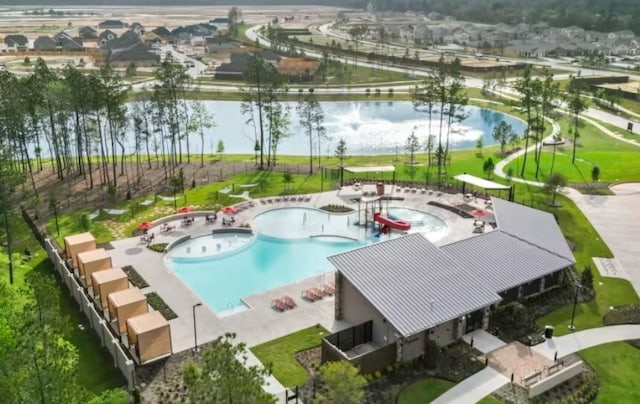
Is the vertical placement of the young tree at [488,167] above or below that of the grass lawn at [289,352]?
above

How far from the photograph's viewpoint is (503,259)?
35.3 metres

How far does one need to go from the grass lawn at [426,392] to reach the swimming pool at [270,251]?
40.0 ft

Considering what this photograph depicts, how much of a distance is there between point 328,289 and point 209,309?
7569mm

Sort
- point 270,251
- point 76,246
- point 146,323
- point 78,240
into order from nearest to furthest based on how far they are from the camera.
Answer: point 146,323 < point 76,246 < point 78,240 < point 270,251

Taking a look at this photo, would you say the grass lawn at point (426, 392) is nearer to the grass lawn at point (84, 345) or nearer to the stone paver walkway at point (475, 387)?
the stone paver walkway at point (475, 387)

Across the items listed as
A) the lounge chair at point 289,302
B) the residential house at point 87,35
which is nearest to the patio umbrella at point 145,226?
the lounge chair at point 289,302

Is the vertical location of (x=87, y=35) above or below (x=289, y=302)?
above

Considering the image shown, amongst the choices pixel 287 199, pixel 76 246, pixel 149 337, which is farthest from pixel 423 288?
pixel 287 199

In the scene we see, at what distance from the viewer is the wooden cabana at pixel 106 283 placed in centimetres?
3394

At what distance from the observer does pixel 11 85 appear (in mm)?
52219

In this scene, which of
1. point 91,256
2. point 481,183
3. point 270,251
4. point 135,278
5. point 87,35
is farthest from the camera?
Result: point 87,35

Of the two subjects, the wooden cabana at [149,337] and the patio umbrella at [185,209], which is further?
the patio umbrella at [185,209]

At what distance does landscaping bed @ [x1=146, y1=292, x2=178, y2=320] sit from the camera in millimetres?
33750

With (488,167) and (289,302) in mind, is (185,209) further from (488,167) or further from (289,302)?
(488,167)
